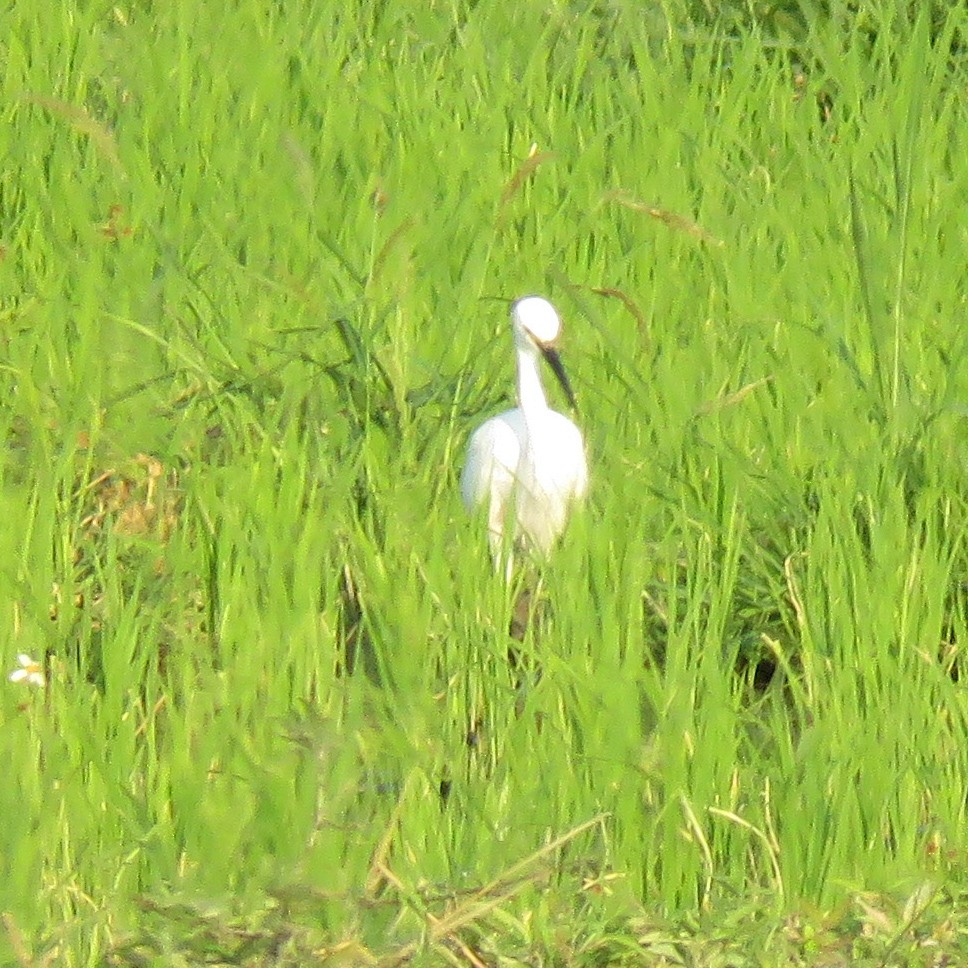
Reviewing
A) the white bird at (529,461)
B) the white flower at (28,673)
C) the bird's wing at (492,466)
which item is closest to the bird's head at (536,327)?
the white bird at (529,461)

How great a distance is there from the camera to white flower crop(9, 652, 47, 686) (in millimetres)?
2809

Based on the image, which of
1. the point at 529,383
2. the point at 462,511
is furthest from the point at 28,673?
the point at 529,383

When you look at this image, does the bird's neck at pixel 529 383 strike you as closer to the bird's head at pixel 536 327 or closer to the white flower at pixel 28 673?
the bird's head at pixel 536 327

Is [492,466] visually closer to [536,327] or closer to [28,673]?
[536,327]

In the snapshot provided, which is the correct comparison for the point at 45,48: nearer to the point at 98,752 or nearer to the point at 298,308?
the point at 298,308

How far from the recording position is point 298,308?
3844 mm

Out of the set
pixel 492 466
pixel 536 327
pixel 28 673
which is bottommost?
pixel 28 673

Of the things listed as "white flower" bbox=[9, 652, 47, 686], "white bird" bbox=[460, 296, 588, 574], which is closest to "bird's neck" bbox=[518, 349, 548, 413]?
"white bird" bbox=[460, 296, 588, 574]

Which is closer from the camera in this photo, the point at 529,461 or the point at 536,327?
the point at 529,461

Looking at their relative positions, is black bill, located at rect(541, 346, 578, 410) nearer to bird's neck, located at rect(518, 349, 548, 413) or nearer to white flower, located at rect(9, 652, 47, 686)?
bird's neck, located at rect(518, 349, 548, 413)

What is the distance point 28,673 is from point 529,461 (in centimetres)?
79

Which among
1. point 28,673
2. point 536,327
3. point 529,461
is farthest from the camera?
point 536,327

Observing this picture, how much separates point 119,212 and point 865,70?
1661mm

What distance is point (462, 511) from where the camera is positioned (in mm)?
3252
